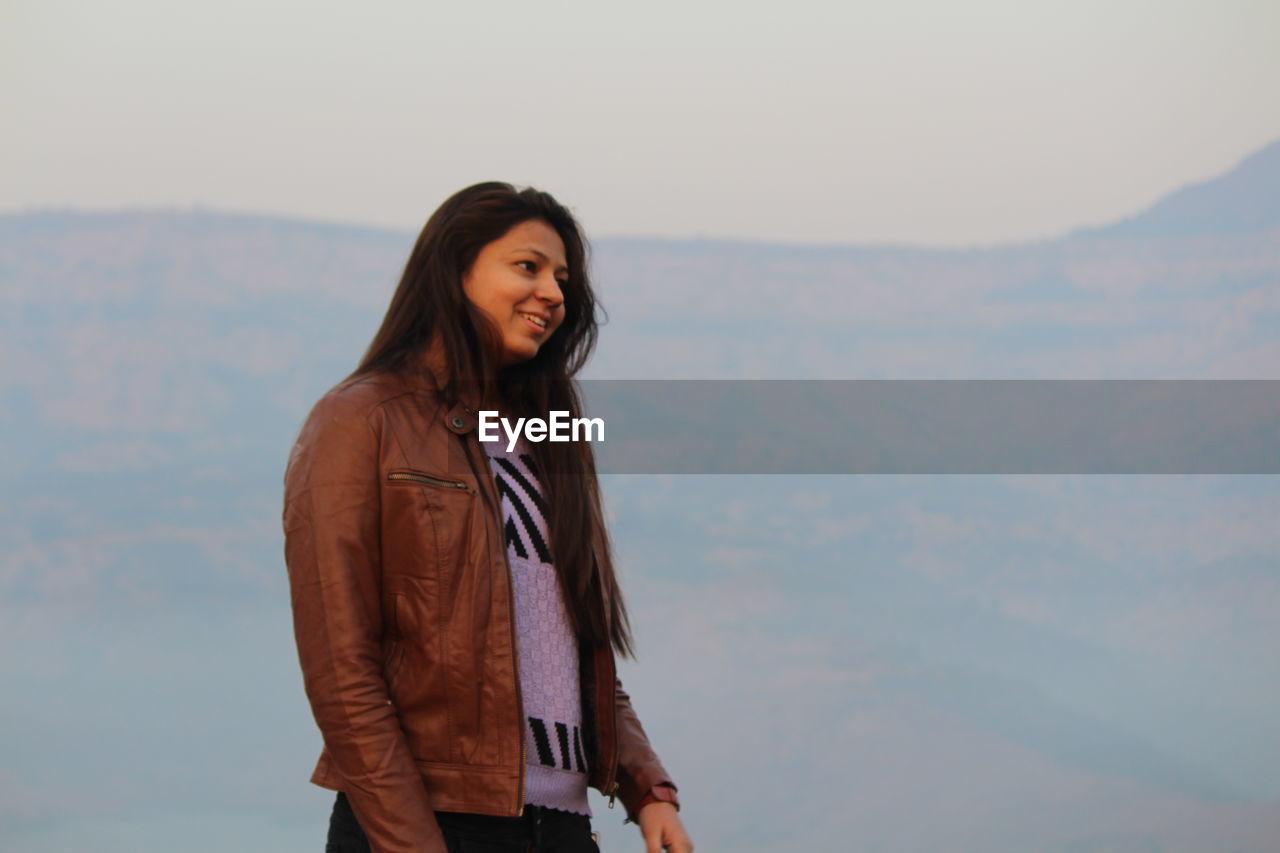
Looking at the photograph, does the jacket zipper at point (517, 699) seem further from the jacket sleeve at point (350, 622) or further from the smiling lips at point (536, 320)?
the smiling lips at point (536, 320)

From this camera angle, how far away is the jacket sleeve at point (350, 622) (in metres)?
1.19

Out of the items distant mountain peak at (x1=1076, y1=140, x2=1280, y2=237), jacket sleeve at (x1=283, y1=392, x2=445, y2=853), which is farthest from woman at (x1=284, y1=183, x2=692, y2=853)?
distant mountain peak at (x1=1076, y1=140, x2=1280, y2=237)

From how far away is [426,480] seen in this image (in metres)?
1.26

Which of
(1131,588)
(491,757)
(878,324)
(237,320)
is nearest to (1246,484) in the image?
(1131,588)

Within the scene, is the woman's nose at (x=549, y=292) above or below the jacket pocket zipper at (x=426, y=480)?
above

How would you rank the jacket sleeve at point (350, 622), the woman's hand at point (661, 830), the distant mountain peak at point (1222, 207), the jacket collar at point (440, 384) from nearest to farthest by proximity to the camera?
1. the jacket sleeve at point (350, 622)
2. the jacket collar at point (440, 384)
3. the woman's hand at point (661, 830)
4. the distant mountain peak at point (1222, 207)

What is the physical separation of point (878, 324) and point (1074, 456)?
26.6 inches

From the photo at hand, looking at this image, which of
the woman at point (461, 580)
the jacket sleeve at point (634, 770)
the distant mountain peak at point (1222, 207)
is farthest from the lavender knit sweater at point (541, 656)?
the distant mountain peak at point (1222, 207)

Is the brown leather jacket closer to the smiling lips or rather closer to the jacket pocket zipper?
the jacket pocket zipper

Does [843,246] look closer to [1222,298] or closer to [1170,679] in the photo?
[1222,298]

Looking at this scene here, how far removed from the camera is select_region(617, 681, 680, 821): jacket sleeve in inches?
59.1

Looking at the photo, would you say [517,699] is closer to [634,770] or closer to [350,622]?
[350,622]

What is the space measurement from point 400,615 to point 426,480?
0.44 ft

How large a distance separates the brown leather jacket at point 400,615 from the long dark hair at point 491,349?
0.10 metres
